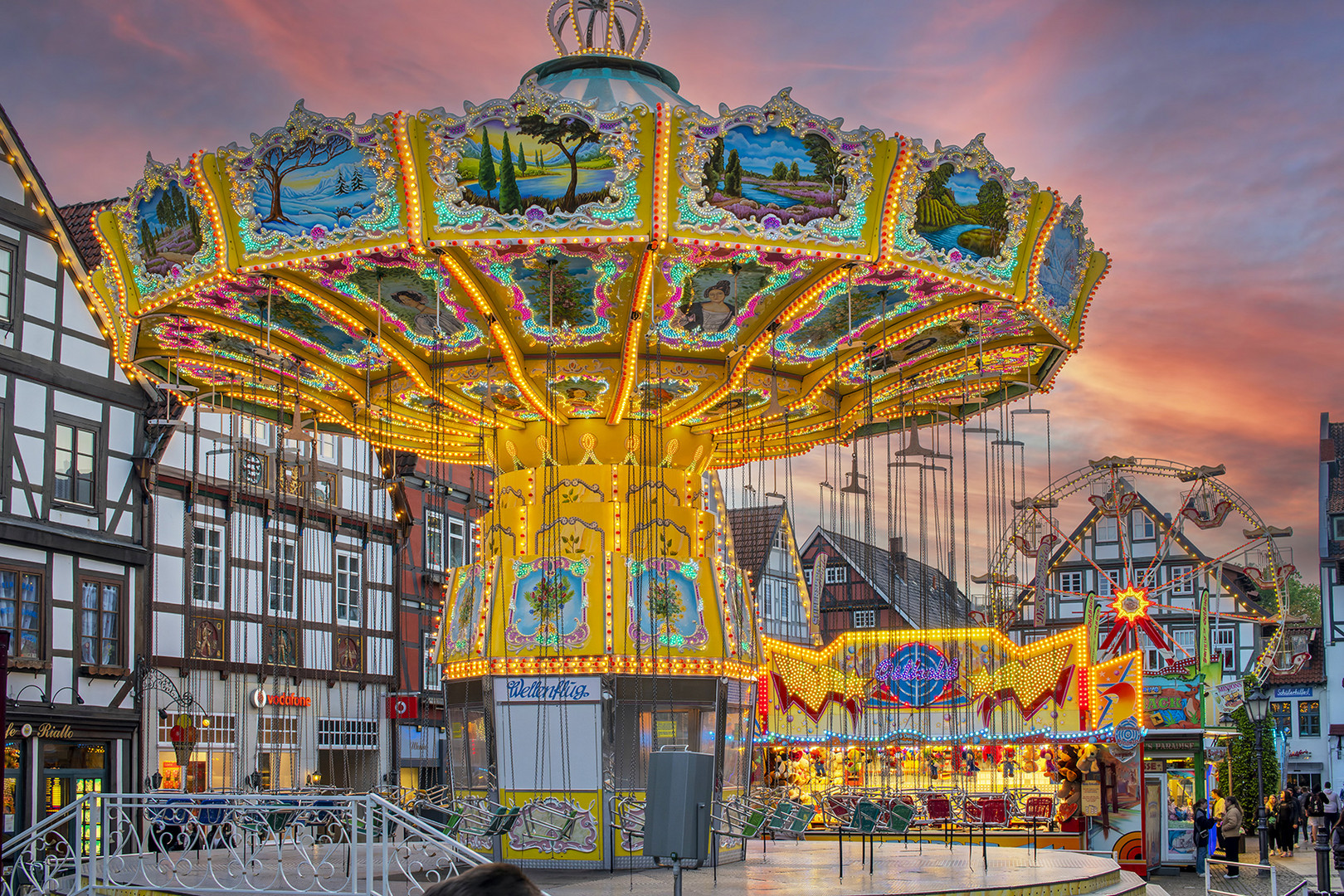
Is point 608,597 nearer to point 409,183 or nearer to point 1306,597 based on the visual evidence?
point 409,183

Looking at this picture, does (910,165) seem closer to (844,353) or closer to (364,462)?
(844,353)

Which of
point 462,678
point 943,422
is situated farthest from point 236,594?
point 943,422

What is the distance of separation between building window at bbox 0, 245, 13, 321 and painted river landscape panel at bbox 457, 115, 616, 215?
13575 mm

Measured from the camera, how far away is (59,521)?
24.4m

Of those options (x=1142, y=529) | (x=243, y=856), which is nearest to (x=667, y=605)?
(x=243, y=856)

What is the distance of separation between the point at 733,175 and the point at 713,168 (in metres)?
0.19

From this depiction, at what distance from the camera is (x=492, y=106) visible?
42.7ft

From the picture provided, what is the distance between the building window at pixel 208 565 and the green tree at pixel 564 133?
1670 cm

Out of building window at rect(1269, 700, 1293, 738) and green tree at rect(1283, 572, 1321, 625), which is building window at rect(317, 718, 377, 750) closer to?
building window at rect(1269, 700, 1293, 738)

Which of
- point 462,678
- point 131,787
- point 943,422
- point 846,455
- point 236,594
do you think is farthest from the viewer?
point 846,455

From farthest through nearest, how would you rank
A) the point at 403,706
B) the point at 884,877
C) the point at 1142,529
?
the point at 1142,529
the point at 403,706
the point at 884,877

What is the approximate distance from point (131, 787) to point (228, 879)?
12.0 meters

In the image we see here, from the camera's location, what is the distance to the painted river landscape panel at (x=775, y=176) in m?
13.3

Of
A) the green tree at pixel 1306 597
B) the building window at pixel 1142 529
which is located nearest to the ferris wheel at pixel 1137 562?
the building window at pixel 1142 529
